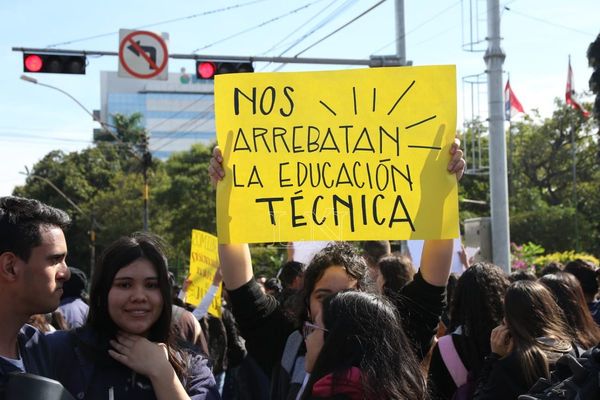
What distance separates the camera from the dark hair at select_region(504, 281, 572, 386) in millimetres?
3674

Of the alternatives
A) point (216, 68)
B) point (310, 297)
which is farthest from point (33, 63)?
point (310, 297)

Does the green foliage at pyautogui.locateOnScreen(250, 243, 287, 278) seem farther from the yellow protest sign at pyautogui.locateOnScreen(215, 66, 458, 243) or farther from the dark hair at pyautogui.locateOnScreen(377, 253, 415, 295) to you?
the yellow protest sign at pyautogui.locateOnScreen(215, 66, 458, 243)

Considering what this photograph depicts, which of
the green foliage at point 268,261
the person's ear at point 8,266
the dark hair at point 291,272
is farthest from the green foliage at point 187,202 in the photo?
the person's ear at point 8,266

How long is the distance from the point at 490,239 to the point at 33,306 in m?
10.1

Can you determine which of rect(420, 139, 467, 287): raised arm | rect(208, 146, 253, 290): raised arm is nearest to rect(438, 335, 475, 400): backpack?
rect(420, 139, 467, 287): raised arm

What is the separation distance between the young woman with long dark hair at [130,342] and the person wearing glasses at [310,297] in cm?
59

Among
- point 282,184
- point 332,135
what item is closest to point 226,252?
point 282,184

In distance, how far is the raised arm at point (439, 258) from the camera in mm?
3668

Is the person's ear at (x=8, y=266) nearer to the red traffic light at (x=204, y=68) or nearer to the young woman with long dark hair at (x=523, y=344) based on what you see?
the young woman with long dark hair at (x=523, y=344)

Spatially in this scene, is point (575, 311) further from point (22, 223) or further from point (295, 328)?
point (22, 223)

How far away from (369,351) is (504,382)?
127 centimetres

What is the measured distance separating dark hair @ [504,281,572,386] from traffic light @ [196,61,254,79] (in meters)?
11.0

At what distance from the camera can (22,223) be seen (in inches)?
106

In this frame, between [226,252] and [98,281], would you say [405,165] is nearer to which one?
[226,252]
